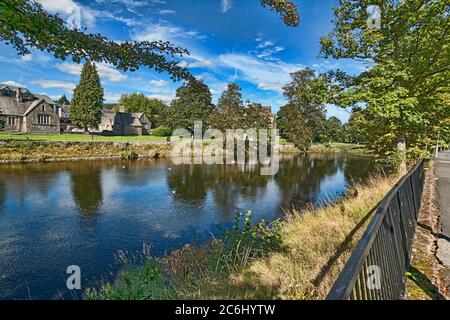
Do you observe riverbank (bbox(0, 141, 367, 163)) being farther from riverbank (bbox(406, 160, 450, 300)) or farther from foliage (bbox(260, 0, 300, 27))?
foliage (bbox(260, 0, 300, 27))

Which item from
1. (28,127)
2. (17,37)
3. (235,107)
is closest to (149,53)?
(17,37)

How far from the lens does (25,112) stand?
152 feet

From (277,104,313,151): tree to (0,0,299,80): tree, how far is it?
5457cm

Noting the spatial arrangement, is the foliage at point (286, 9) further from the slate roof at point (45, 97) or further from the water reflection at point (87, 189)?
the slate roof at point (45, 97)

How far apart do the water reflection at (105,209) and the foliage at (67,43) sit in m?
6.75

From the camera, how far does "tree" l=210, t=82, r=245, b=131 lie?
156ft

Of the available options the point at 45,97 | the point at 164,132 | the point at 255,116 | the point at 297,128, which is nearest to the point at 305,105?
the point at 297,128

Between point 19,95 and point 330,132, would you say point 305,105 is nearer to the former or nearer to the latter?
point 330,132

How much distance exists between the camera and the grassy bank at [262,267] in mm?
4375

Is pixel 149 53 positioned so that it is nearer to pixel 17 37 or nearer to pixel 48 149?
pixel 17 37

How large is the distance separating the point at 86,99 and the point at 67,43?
173 ft

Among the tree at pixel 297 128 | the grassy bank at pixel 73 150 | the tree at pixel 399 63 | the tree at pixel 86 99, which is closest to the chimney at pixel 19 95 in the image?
the tree at pixel 86 99

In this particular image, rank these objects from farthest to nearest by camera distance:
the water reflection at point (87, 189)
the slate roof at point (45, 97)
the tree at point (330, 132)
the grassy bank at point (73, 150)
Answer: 1. the tree at point (330, 132)
2. the slate roof at point (45, 97)
3. the grassy bank at point (73, 150)
4. the water reflection at point (87, 189)

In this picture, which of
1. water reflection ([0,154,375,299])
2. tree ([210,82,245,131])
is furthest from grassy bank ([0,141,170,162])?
tree ([210,82,245,131])
